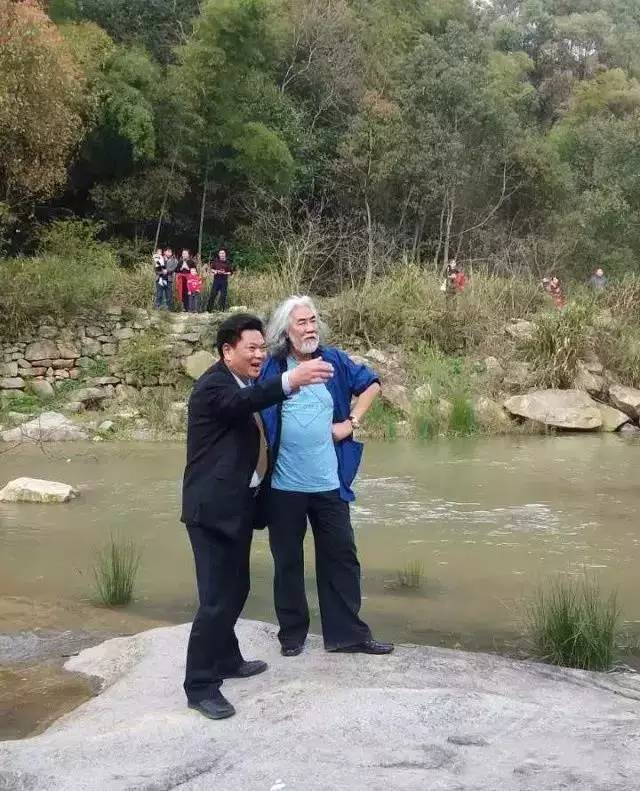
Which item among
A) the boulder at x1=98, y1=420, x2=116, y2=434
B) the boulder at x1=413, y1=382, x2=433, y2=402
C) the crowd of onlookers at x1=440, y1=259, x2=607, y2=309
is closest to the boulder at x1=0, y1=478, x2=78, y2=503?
the boulder at x1=98, y1=420, x2=116, y2=434

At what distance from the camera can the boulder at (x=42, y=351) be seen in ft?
51.1

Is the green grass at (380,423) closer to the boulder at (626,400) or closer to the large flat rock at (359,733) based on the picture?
the boulder at (626,400)

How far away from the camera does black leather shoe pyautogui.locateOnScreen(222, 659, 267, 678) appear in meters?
3.61

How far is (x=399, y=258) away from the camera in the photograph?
2325cm

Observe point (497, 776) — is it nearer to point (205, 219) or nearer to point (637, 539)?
point (637, 539)

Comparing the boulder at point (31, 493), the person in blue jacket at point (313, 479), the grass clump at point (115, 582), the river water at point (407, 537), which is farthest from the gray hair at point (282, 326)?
the boulder at point (31, 493)

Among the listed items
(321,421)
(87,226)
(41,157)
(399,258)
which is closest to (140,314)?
(41,157)

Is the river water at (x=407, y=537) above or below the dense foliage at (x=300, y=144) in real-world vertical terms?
below

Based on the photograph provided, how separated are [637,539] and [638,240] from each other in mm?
19794

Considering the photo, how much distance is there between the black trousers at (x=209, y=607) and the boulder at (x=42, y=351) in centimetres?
1296

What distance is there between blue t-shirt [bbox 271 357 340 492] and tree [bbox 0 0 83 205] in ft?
43.7

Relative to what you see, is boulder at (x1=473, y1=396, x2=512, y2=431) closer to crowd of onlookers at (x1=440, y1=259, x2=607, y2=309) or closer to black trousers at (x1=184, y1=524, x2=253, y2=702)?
crowd of onlookers at (x1=440, y1=259, x2=607, y2=309)

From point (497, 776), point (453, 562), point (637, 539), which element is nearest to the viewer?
point (497, 776)

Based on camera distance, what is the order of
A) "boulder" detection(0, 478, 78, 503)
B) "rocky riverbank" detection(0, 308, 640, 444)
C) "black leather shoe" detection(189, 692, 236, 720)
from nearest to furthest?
"black leather shoe" detection(189, 692, 236, 720) → "boulder" detection(0, 478, 78, 503) → "rocky riverbank" detection(0, 308, 640, 444)
